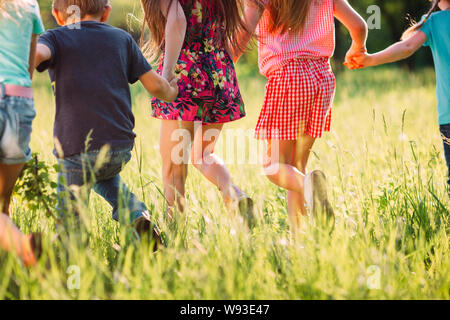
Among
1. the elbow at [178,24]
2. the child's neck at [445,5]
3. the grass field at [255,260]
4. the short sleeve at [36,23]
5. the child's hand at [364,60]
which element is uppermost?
the child's neck at [445,5]

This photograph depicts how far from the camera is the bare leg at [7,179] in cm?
217

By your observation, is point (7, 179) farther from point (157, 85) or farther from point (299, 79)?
point (299, 79)

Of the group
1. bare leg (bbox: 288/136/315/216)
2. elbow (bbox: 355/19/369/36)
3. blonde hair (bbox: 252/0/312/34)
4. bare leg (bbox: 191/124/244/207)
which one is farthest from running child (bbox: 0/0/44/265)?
elbow (bbox: 355/19/369/36)

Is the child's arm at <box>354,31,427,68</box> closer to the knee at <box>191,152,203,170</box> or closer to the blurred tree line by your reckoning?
the knee at <box>191,152,203,170</box>

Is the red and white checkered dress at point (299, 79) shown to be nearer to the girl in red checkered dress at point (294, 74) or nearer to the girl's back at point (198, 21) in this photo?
the girl in red checkered dress at point (294, 74)

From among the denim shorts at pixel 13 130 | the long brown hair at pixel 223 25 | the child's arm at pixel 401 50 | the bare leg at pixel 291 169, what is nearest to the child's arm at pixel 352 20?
the child's arm at pixel 401 50

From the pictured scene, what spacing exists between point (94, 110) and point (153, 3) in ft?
2.58

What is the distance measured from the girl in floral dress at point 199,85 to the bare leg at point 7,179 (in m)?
0.94

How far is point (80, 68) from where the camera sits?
242 cm

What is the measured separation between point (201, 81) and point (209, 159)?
0.47 meters

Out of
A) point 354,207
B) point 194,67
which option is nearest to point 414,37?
point 354,207

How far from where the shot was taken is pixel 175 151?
9.82 feet

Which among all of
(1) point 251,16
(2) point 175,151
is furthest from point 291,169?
(1) point 251,16

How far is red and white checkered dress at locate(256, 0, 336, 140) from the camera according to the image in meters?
2.90
